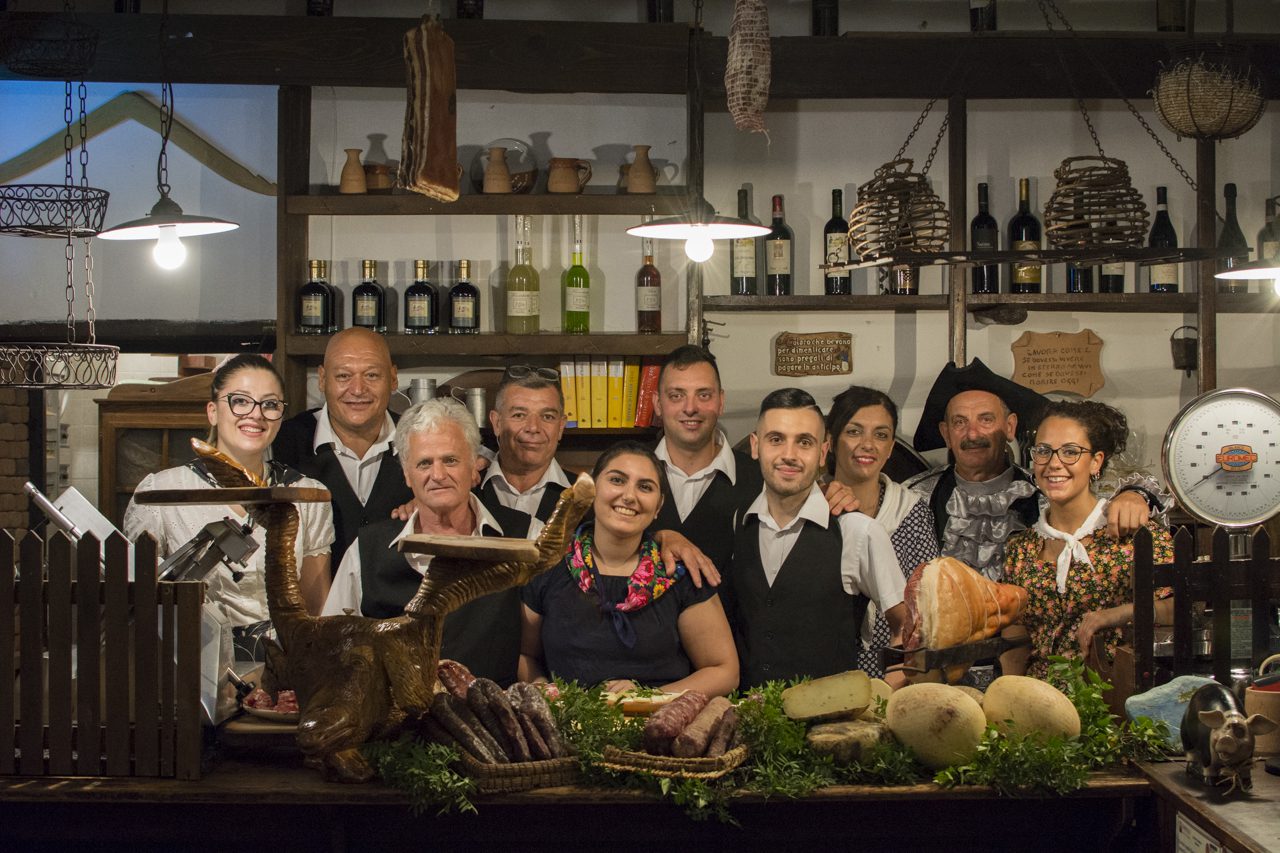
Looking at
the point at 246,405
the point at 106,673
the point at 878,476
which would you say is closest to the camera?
the point at 106,673

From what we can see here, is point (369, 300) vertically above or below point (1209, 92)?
below

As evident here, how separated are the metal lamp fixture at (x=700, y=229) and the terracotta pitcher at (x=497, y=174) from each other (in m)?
1.07

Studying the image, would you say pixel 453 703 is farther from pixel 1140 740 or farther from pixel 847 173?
pixel 847 173

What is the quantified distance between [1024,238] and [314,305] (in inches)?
126

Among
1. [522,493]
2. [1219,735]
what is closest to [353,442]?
[522,493]

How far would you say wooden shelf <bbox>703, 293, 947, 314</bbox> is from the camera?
19.0ft

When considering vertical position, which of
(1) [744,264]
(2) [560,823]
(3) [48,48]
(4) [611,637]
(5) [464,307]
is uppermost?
(3) [48,48]

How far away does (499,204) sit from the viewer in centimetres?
558

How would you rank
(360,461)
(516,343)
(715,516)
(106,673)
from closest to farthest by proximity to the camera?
(106,673), (715,516), (360,461), (516,343)

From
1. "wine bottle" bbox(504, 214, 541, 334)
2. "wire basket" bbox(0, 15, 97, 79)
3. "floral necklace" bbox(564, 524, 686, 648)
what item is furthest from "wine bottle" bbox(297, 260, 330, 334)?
"floral necklace" bbox(564, 524, 686, 648)

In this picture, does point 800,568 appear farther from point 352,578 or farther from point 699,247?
point 699,247

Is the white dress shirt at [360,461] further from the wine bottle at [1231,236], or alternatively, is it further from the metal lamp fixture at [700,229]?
the wine bottle at [1231,236]

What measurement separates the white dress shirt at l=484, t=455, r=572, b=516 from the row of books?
1420 mm

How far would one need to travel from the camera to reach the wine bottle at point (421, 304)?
18.5 feet
